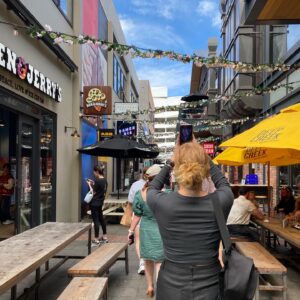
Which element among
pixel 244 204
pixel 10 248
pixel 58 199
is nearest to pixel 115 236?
pixel 58 199

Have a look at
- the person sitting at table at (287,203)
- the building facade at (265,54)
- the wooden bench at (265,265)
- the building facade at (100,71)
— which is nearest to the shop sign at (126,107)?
the building facade at (100,71)

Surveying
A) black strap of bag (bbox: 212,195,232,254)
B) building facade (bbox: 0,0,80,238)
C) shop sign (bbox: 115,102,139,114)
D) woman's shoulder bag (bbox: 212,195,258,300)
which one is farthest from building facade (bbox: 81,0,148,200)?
woman's shoulder bag (bbox: 212,195,258,300)

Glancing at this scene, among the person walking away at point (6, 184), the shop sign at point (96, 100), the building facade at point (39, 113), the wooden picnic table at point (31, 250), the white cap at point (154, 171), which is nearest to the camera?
the wooden picnic table at point (31, 250)

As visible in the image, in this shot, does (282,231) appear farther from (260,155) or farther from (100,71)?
(100,71)

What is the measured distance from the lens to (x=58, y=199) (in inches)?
480

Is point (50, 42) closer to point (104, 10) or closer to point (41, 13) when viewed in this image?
point (41, 13)

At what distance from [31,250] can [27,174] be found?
16.3 ft

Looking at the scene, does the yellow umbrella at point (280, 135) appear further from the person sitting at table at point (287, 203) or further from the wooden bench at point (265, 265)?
the person sitting at table at point (287, 203)

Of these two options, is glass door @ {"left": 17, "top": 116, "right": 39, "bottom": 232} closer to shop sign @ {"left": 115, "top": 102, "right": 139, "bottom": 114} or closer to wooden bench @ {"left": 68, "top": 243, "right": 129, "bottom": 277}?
wooden bench @ {"left": 68, "top": 243, "right": 129, "bottom": 277}

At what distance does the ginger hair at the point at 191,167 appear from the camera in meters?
2.95

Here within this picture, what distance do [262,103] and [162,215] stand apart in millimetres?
14237

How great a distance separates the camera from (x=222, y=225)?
116 inches

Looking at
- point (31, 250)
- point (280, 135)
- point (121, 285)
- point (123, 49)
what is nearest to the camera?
point (31, 250)

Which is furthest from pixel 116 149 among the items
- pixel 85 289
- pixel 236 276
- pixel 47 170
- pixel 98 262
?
pixel 236 276
